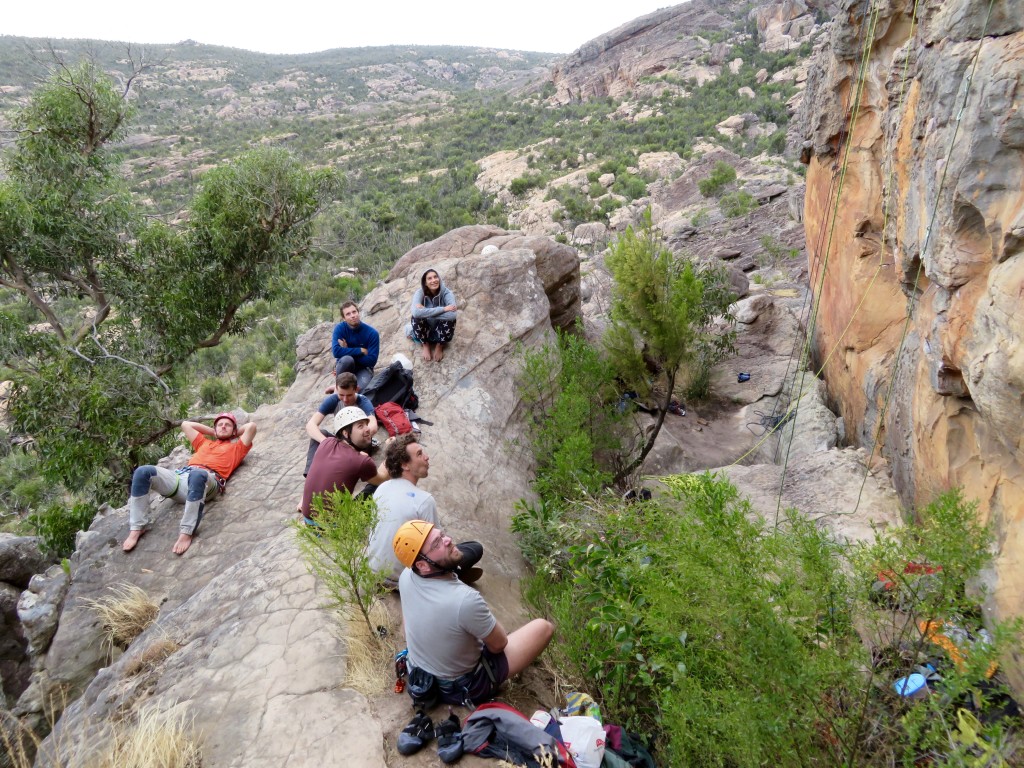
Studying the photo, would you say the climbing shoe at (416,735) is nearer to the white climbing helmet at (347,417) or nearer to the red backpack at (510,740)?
the red backpack at (510,740)

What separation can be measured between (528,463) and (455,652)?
4.03 metres

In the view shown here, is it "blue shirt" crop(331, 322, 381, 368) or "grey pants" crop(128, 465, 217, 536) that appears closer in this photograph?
"grey pants" crop(128, 465, 217, 536)

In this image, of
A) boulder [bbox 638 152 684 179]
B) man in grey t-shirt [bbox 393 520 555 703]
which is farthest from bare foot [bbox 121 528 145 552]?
boulder [bbox 638 152 684 179]

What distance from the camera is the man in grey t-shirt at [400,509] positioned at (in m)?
3.68

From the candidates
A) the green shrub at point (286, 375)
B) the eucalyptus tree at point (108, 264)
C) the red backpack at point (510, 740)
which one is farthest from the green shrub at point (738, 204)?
the red backpack at point (510, 740)

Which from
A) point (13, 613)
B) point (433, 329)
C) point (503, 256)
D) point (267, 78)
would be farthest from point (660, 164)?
point (267, 78)

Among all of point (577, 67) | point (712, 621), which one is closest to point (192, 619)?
point (712, 621)

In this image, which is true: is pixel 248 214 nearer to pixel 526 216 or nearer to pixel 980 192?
pixel 980 192

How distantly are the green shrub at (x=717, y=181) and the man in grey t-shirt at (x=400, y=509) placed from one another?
2351 centimetres

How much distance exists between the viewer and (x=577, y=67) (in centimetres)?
5934

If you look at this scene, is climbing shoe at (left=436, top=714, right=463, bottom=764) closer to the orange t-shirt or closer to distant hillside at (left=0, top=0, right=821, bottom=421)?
the orange t-shirt

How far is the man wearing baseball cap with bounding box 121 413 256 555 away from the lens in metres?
5.17

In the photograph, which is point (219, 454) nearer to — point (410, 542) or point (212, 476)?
point (212, 476)

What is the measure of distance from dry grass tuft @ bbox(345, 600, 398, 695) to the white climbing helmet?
1.84m
